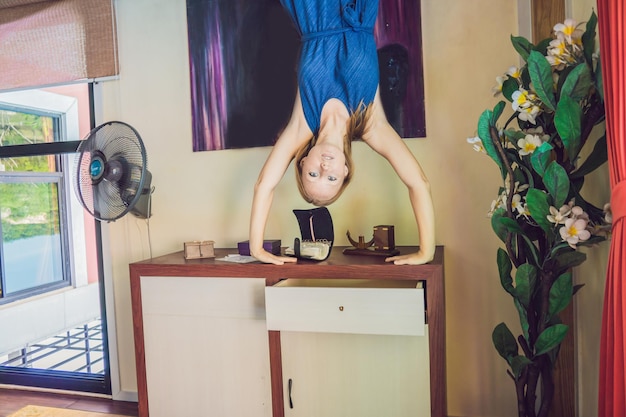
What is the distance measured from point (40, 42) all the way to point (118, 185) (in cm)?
115

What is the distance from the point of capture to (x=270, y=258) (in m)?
1.84

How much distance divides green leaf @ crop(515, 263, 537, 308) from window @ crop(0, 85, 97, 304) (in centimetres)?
234

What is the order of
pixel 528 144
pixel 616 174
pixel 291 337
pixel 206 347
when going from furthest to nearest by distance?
pixel 206 347 < pixel 291 337 < pixel 528 144 < pixel 616 174

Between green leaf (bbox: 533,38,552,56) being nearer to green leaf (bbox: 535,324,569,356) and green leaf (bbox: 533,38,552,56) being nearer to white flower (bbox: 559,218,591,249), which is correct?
white flower (bbox: 559,218,591,249)

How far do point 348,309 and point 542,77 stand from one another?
0.94 metres

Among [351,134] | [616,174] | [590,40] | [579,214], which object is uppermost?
[590,40]

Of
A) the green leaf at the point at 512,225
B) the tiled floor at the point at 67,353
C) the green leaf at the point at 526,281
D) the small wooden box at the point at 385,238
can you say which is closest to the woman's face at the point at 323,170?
the small wooden box at the point at 385,238

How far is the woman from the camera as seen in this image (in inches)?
71.7

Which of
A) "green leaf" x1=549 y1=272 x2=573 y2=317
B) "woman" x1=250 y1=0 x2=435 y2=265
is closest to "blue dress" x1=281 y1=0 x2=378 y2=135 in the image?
"woman" x1=250 y1=0 x2=435 y2=265

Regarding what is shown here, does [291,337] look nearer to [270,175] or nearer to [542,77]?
[270,175]

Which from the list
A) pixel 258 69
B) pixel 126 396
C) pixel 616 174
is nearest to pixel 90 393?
pixel 126 396

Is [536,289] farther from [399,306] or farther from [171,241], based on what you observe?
[171,241]

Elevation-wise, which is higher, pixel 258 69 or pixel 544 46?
pixel 258 69

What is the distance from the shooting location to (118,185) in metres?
2.15
